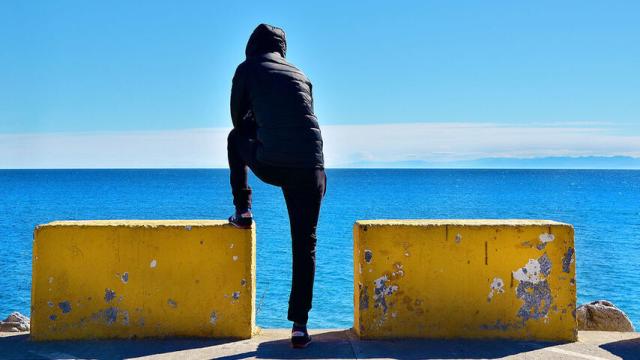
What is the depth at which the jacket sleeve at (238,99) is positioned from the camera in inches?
155

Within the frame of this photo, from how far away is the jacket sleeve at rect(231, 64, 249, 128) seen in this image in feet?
12.9

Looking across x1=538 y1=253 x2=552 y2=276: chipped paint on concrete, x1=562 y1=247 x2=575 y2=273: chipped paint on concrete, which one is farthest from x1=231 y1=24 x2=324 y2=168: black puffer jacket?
x1=562 y1=247 x2=575 y2=273: chipped paint on concrete

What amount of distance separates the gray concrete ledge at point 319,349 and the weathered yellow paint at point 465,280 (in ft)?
0.45

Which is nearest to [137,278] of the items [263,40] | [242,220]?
[242,220]

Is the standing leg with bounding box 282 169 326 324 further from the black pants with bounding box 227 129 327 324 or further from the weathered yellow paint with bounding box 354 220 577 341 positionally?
the weathered yellow paint with bounding box 354 220 577 341

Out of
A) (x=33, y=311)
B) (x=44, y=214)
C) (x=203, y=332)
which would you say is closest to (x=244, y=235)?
(x=203, y=332)

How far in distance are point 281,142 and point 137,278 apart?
4.96 feet

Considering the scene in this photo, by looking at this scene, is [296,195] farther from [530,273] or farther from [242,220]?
[530,273]

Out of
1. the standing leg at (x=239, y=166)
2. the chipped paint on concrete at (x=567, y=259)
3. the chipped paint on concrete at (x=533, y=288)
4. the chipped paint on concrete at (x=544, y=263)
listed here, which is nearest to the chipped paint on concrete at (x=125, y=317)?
the standing leg at (x=239, y=166)

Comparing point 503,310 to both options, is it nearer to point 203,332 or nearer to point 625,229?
point 203,332

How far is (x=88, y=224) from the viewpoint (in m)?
4.26

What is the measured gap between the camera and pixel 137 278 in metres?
4.26

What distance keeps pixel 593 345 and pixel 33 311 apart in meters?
4.08

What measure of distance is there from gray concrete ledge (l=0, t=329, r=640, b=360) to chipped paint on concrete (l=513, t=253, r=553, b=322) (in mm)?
224
